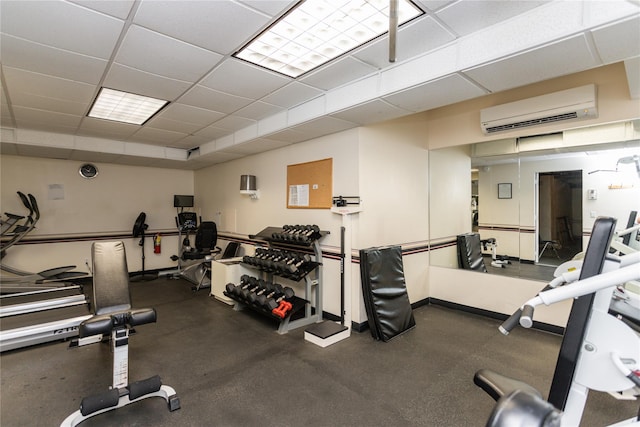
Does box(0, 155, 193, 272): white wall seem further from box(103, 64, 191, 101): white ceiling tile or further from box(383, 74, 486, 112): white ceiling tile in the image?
box(383, 74, 486, 112): white ceiling tile

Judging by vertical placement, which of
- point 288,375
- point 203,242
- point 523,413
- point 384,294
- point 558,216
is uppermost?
point 558,216

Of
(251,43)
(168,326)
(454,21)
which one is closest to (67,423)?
(168,326)

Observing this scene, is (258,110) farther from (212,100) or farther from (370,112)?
(370,112)

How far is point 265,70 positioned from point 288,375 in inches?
108

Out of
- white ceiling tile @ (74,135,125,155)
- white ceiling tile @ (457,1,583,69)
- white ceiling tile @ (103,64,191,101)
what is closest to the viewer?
white ceiling tile @ (457,1,583,69)

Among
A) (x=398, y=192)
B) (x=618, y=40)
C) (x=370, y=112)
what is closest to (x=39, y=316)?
(x=370, y=112)

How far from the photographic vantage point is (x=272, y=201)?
4941mm

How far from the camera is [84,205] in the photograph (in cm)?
604

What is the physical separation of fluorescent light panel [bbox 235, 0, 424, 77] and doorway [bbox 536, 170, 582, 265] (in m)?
3.05

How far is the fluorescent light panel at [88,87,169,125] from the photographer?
330 centimetres

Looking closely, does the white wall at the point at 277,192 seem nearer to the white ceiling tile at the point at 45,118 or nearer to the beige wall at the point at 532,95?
the beige wall at the point at 532,95

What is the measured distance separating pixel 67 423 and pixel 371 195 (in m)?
3.31

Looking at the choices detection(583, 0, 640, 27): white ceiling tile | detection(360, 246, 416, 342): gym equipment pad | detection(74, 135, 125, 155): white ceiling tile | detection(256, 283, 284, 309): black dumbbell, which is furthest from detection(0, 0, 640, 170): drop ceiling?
detection(256, 283, 284, 309): black dumbbell

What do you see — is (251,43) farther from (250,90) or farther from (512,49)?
(512,49)
